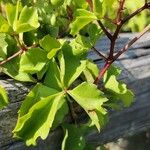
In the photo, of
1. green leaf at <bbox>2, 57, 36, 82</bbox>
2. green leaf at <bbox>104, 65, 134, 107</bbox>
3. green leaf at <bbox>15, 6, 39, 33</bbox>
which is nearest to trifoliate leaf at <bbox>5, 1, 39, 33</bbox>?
green leaf at <bbox>15, 6, 39, 33</bbox>

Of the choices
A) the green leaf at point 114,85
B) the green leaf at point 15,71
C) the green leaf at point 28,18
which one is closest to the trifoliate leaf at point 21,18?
the green leaf at point 28,18

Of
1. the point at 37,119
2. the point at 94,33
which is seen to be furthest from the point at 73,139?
the point at 94,33

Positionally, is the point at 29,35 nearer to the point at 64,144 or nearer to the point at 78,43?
the point at 78,43

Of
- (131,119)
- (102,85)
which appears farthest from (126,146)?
(102,85)

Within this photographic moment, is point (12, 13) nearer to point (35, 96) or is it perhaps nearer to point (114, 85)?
point (35, 96)

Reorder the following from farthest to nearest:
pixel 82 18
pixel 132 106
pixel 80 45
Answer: pixel 132 106, pixel 80 45, pixel 82 18

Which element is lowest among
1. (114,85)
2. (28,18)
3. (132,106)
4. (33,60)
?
(132,106)

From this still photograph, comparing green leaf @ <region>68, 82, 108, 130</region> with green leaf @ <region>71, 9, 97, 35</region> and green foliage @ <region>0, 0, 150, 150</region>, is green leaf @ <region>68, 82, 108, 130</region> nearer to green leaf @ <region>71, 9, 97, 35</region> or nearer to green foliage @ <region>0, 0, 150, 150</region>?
green foliage @ <region>0, 0, 150, 150</region>
